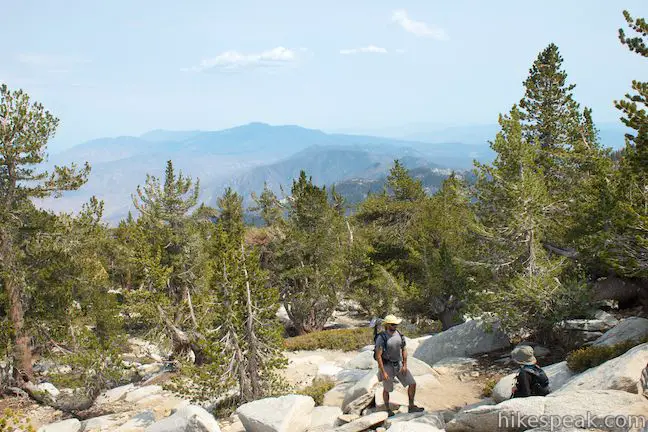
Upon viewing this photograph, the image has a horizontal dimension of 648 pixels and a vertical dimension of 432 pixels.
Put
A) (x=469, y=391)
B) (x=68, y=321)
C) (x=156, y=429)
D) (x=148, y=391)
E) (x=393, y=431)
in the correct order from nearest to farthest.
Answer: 1. (x=393, y=431)
2. (x=156, y=429)
3. (x=469, y=391)
4. (x=148, y=391)
5. (x=68, y=321)

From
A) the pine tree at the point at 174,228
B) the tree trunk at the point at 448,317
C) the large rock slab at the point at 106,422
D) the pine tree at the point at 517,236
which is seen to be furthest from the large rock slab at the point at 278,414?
the pine tree at the point at 174,228

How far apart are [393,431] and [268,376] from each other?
654 cm

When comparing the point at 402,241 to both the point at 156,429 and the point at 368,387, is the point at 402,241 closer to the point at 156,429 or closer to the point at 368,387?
the point at 368,387

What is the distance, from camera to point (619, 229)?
14125 mm

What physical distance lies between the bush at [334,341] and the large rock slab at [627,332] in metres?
13.3

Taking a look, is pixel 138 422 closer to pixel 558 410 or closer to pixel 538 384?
pixel 538 384

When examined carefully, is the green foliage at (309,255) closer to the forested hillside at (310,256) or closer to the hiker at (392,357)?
the forested hillside at (310,256)

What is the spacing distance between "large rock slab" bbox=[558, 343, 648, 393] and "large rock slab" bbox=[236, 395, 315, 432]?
21.4 ft

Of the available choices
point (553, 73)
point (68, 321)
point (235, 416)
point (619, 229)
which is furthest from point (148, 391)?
point (553, 73)

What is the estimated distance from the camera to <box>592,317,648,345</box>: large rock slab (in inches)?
514

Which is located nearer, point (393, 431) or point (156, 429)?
point (393, 431)

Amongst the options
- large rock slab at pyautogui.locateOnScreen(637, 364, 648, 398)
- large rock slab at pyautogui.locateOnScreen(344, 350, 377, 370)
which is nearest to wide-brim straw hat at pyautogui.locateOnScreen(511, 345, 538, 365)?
large rock slab at pyautogui.locateOnScreen(637, 364, 648, 398)

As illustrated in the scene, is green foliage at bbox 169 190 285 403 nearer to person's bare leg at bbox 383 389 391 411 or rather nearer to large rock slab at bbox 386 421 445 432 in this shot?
person's bare leg at bbox 383 389 391 411

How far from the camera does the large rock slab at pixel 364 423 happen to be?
1044cm
